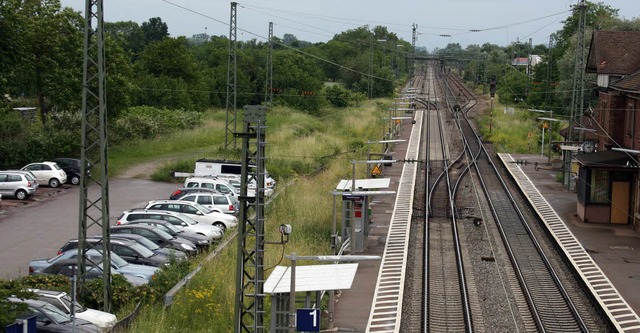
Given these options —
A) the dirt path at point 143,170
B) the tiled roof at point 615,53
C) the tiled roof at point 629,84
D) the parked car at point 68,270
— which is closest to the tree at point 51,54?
the dirt path at point 143,170

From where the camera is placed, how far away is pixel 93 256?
21750 mm

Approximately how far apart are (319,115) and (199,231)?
48.3 metres

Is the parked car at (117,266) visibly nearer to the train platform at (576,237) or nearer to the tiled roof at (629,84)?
the train platform at (576,237)

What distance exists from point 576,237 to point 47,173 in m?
21.3

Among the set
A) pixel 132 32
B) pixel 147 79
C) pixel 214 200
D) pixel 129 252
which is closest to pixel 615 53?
pixel 214 200

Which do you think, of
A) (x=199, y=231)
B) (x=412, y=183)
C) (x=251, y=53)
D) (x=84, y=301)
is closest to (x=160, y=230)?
(x=199, y=231)

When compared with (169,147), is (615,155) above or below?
above

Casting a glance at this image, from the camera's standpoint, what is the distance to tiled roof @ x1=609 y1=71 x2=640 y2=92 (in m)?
31.3

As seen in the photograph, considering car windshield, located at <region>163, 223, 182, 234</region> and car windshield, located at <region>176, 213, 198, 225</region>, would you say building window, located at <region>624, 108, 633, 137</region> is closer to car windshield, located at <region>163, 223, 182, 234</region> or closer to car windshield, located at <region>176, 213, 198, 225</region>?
car windshield, located at <region>176, 213, 198, 225</region>

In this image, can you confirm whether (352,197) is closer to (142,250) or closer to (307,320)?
(142,250)

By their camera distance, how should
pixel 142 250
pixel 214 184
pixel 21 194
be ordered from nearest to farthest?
1. pixel 142 250
2. pixel 21 194
3. pixel 214 184

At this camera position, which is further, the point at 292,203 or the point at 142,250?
the point at 292,203

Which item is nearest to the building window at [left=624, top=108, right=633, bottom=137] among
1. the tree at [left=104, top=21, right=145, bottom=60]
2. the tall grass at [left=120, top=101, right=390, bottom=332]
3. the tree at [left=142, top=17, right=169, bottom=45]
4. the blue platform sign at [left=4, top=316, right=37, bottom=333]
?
the tall grass at [left=120, top=101, right=390, bottom=332]

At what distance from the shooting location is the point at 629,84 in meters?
32.4
